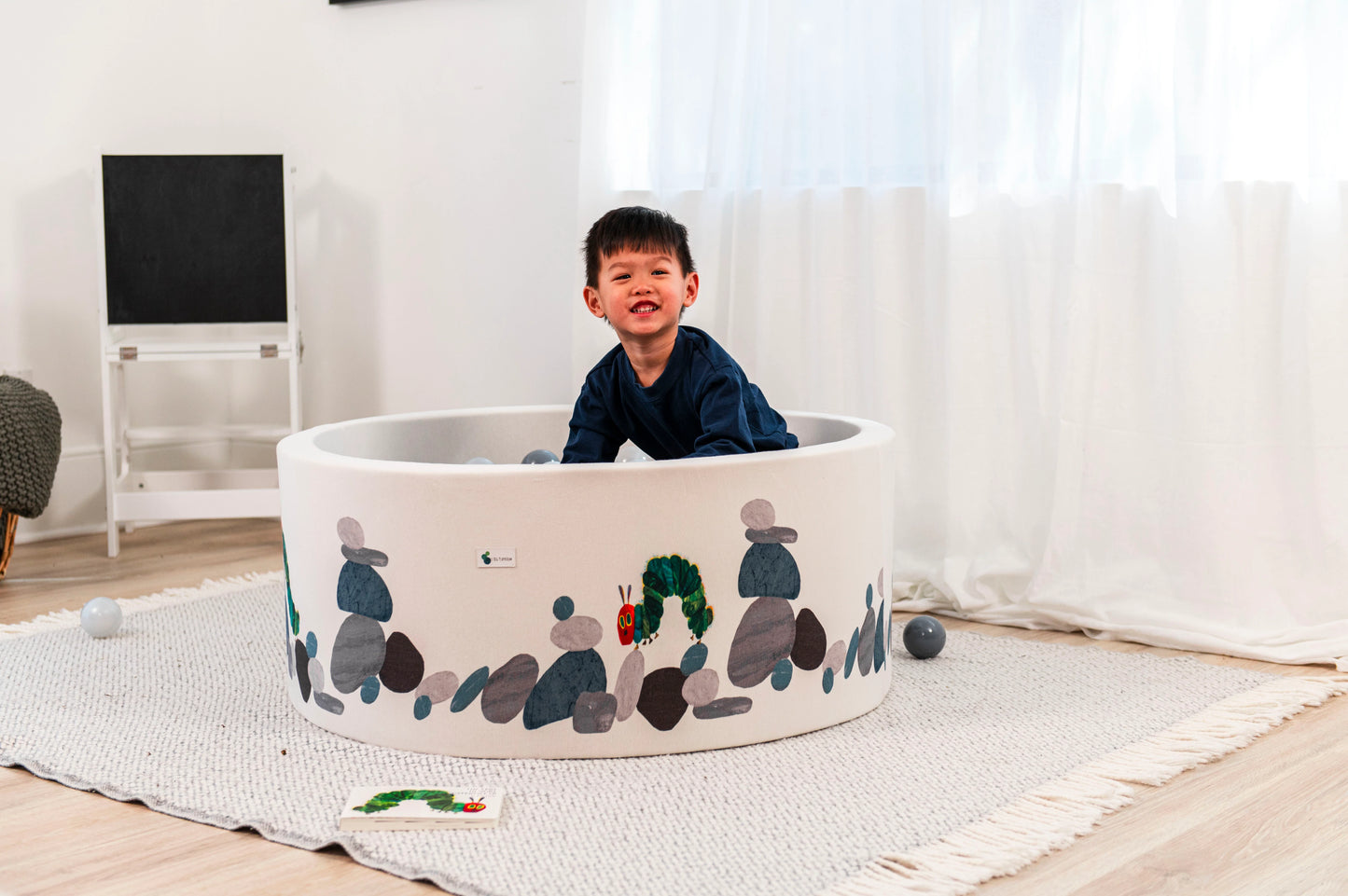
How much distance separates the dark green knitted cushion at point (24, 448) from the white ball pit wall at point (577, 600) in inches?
44.4

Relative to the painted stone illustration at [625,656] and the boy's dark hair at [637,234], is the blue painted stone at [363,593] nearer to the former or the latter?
the painted stone illustration at [625,656]

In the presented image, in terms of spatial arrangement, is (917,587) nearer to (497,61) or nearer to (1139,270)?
(1139,270)

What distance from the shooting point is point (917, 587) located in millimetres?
2326

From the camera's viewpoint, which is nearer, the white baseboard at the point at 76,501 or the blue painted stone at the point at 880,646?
the blue painted stone at the point at 880,646

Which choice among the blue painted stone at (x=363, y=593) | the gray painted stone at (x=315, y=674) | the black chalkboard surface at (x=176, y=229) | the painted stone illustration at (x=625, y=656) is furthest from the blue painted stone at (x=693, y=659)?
the black chalkboard surface at (x=176, y=229)

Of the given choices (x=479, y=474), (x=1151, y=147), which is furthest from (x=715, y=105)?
(x=479, y=474)

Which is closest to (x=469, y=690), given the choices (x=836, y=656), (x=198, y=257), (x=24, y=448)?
(x=836, y=656)

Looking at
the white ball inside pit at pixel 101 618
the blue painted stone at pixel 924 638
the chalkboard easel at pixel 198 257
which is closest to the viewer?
the blue painted stone at pixel 924 638

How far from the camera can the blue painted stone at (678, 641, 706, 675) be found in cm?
149

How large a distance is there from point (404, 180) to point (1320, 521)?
7.43 feet

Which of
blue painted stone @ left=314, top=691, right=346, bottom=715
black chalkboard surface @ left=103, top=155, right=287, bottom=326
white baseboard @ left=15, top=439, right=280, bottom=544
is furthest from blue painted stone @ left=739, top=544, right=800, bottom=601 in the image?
white baseboard @ left=15, top=439, right=280, bottom=544

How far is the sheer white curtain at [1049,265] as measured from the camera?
6.33ft

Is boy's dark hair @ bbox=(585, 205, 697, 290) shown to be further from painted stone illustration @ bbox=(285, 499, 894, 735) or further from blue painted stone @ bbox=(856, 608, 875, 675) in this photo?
blue painted stone @ bbox=(856, 608, 875, 675)

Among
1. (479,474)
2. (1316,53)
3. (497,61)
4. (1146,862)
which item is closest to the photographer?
(1146,862)
